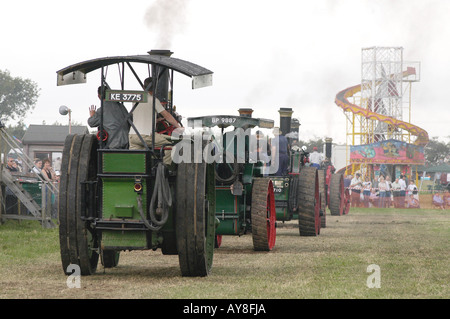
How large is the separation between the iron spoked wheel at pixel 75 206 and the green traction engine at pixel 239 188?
12.4 feet

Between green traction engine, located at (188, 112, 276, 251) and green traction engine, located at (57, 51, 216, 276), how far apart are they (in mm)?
3730

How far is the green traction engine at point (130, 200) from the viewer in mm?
8914

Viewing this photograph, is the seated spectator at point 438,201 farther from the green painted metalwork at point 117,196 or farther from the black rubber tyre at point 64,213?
the black rubber tyre at point 64,213

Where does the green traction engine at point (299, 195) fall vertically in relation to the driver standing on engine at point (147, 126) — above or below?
below

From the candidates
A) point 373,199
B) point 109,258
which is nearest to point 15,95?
point 373,199

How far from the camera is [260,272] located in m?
9.87

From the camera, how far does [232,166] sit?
13078 mm

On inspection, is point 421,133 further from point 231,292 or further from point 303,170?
point 231,292

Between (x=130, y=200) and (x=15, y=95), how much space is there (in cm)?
7096

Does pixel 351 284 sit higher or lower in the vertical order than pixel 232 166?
lower

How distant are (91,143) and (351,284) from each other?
3.27 metres

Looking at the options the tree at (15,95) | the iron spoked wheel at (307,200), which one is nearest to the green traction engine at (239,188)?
the iron spoked wheel at (307,200)

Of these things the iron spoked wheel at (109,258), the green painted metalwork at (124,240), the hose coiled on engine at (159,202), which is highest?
the hose coiled on engine at (159,202)
